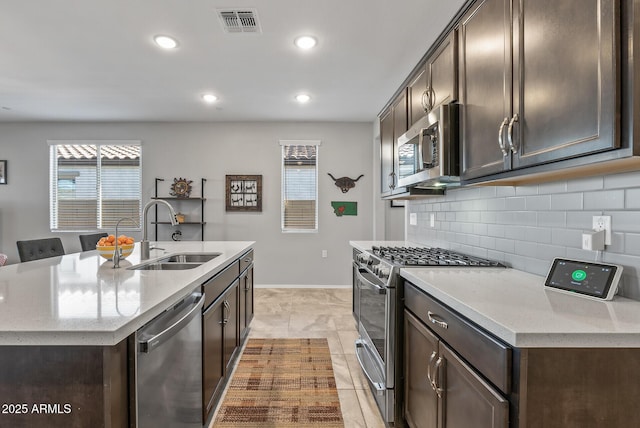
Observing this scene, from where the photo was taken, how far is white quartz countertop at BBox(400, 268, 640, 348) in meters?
0.85

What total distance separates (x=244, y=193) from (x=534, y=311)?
4.63 m

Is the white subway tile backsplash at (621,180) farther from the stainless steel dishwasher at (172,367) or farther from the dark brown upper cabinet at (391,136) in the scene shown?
the stainless steel dishwasher at (172,367)

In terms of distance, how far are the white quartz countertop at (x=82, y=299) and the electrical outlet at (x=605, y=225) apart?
1659 mm

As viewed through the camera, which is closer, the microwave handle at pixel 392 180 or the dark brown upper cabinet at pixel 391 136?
the dark brown upper cabinet at pixel 391 136

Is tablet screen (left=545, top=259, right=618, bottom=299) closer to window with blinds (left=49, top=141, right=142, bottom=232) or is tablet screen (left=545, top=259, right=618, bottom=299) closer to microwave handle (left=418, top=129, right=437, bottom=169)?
microwave handle (left=418, top=129, right=437, bottom=169)

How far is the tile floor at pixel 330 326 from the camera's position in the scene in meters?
2.08

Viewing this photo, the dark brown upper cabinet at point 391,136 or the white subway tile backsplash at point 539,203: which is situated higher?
the dark brown upper cabinet at point 391,136

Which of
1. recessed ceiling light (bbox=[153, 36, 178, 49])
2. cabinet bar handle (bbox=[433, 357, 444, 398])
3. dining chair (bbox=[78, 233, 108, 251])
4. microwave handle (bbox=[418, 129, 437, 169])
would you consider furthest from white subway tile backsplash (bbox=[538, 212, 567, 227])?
dining chair (bbox=[78, 233, 108, 251])

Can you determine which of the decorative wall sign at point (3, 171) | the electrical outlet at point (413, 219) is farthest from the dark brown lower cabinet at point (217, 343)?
the decorative wall sign at point (3, 171)

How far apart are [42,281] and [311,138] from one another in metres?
4.18

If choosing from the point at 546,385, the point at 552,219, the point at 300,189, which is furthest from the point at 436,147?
the point at 300,189

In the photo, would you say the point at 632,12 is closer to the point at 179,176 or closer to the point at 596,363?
the point at 596,363

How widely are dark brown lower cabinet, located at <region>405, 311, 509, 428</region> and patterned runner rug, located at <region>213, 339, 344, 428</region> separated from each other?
606mm

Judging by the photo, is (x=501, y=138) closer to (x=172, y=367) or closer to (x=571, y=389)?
(x=571, y=389)
